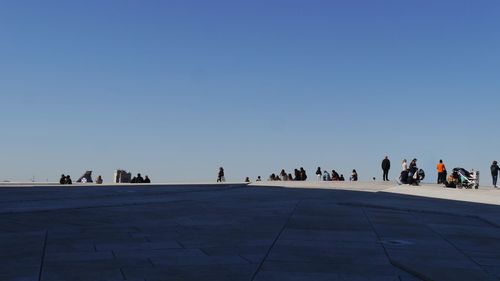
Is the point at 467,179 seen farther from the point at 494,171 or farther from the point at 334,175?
the point at 334,175

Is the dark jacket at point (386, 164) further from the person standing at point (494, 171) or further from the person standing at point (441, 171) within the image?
the person standing at point (494, 171)

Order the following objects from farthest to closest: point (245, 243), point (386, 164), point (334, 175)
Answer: point (334, 175) < point (386, 164) < point (245, 243)

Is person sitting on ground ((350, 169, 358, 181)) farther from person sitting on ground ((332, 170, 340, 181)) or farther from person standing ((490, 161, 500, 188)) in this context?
person standing ((490, 161, 500, 188))

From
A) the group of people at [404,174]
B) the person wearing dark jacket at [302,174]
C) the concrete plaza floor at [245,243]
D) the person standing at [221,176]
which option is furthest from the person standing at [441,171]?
the concrete plaza floor at [245,243]

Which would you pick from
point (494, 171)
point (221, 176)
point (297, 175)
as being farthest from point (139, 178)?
point (494, 171)

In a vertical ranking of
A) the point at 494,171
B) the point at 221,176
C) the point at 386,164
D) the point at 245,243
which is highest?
the point at 386,164

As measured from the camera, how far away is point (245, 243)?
1000cm

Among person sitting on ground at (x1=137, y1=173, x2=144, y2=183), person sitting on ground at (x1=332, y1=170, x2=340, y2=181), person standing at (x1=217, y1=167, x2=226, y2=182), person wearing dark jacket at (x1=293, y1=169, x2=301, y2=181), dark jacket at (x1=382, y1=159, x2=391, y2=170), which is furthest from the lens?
person standing at (x1=217, y1=167, x2=226, y2=182)

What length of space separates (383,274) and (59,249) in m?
5.27

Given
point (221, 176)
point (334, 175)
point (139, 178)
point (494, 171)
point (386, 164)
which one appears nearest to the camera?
point (494, 171)

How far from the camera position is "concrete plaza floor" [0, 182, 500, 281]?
7.57 metres

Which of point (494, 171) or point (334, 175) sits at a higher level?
point (494, 171)

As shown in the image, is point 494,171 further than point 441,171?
No

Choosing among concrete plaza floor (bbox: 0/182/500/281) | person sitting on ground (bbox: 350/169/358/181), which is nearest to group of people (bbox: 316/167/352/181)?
person sitting on ground (bbox: 350/169/358/181)
